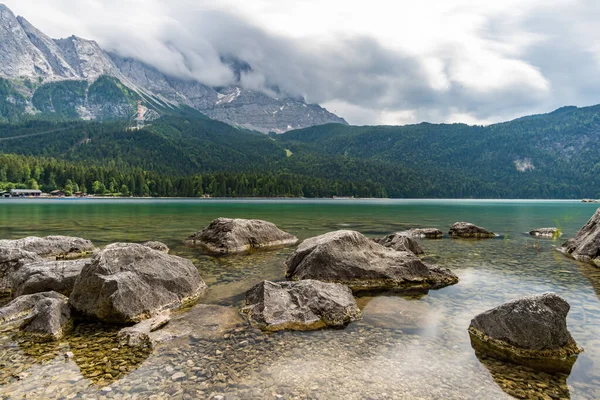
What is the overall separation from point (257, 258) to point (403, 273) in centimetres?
1010

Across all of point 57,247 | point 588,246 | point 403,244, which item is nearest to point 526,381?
point 403,244

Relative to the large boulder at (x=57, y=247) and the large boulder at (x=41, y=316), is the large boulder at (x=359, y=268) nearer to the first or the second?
the large boulder at (x=41, y=316)

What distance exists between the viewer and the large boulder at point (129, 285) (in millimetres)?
11133

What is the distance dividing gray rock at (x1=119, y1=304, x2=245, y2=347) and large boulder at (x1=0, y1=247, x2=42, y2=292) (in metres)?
9.29

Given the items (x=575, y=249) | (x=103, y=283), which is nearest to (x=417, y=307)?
(x=103, y=283)

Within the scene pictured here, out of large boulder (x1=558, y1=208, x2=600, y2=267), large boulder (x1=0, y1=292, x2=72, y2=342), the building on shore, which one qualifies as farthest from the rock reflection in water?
the building on shore

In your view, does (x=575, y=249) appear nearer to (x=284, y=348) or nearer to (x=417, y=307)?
(x=417, y=307)

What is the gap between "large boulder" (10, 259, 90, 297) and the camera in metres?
13.5

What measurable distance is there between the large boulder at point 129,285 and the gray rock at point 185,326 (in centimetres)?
97

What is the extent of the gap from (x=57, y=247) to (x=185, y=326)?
16795 millimetres

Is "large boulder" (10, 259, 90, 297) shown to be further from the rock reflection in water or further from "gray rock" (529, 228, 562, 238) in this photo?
"gray rock" (529, 228, 562, 238)

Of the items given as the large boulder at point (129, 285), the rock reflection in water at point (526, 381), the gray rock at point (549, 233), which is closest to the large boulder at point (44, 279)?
the large boulder at point (129, 285)

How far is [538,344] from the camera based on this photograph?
364 inches

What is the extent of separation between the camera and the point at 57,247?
22.1 metres
